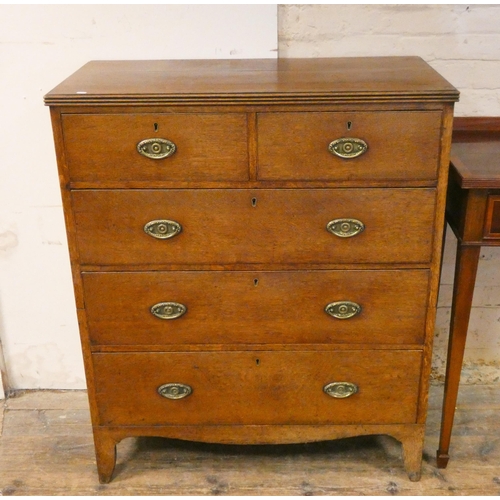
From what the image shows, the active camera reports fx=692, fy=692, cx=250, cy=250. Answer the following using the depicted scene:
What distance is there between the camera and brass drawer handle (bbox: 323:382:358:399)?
2.11 meters

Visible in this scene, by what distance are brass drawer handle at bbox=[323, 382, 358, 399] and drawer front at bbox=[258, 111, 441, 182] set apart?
0.65 meters

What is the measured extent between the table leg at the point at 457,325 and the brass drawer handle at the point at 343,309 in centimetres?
32

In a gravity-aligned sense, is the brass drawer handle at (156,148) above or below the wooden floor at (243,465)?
above

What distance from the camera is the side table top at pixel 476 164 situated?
1853mm

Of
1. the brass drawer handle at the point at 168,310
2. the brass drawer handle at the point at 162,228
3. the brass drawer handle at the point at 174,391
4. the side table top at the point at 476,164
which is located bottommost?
the brass drawer handle at the point at 174,391

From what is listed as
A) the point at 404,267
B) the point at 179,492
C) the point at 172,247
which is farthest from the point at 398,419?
the point at 172,247

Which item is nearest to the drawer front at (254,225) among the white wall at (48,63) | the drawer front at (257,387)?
the drawer front at (257,387)

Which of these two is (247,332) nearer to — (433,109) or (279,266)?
(279,266)

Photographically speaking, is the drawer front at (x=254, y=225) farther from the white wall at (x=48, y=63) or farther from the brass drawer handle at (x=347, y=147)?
the white wall at (x=48, y=63)

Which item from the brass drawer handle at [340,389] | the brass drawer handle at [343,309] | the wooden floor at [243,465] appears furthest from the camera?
the wooden floor at [243,465]

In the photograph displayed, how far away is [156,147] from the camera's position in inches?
Result: 72.2

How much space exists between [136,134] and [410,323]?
0.95 metres

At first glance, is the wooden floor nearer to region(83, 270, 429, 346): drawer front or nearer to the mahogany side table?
the mahogany side table

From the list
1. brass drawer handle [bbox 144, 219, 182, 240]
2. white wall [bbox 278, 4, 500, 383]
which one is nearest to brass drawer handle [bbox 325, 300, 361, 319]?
brass drawer handle [bbox 144, 219, 182, 240]
